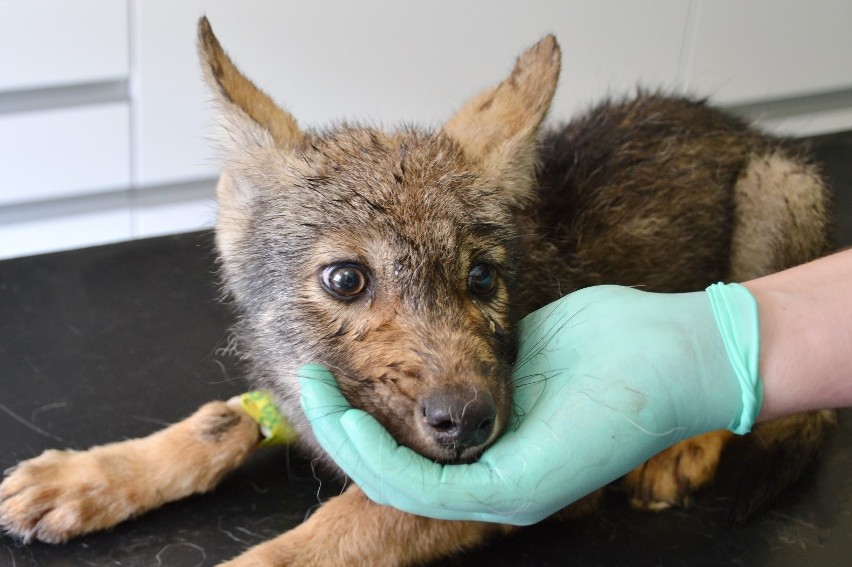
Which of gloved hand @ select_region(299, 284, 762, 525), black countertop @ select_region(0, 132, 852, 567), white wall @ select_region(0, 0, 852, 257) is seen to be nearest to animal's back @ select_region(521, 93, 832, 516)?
black countertop @ select_region(0, 132, 852, 567)

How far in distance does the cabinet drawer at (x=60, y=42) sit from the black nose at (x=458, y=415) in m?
2.03

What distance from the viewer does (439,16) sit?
3.52m

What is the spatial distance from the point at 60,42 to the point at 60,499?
1.64 m

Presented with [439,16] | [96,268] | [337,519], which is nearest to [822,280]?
[337,519]

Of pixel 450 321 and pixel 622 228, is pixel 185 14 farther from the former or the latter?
pixel 450 321

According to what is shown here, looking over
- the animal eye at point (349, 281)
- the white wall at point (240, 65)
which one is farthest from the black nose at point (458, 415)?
the white wall at point (240, 65)

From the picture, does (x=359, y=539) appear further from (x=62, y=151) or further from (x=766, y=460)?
(x=62, y=151)

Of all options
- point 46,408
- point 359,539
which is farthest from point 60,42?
point 359,539

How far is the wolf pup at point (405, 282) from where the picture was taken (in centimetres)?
166

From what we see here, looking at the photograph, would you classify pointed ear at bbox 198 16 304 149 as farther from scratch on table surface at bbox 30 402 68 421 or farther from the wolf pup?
scratch on table surface at bbox 30 402 68 421

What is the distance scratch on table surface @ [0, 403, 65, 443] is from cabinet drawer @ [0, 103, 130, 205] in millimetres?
1245

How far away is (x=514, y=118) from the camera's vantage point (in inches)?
81.2

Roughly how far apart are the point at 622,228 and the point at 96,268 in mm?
1302

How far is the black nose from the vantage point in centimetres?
150
